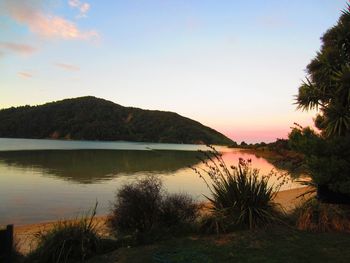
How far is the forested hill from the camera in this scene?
165 meters

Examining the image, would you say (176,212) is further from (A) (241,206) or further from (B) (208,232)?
(A) (241,206)

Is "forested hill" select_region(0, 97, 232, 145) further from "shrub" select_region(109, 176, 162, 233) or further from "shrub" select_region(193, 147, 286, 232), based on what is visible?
"shrub" select_region(109, 176, 162, 233)

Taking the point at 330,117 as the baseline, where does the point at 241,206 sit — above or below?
below

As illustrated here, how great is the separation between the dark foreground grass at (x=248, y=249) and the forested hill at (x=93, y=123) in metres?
154

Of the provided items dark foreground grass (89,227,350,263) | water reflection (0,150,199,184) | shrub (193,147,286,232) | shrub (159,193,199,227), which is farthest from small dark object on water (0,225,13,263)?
water reflection (0,150,199,184)

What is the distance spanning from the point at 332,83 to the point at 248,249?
20.4 feet

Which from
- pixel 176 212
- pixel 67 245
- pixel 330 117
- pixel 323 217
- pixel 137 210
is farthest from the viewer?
pixel 330 117

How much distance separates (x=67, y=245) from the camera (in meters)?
6.74

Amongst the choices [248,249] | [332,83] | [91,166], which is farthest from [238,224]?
[91,166]

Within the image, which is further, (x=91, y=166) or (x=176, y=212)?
(x=91, y=166)

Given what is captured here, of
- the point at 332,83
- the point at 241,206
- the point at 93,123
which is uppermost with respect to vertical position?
the point at 93,123

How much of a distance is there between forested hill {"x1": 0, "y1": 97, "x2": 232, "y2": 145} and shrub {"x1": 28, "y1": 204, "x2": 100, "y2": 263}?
15524 cm

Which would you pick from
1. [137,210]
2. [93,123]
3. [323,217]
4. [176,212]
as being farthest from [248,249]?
[93,123]

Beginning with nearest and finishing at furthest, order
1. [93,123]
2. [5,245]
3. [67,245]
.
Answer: [5,245] < [67,245] < [93,123]
